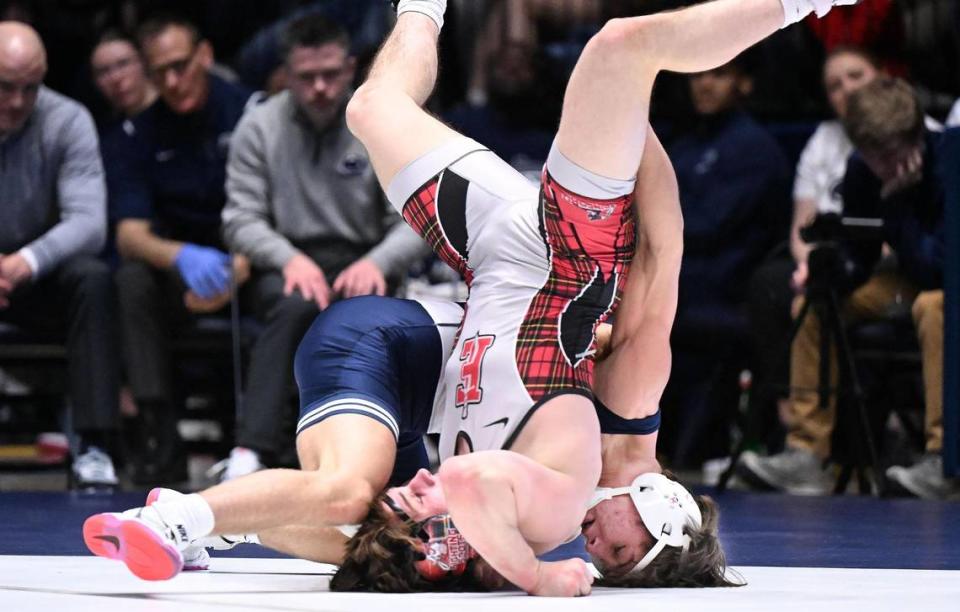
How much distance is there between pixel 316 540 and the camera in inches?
116

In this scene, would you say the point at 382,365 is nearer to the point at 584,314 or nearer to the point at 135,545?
the point at 584,314

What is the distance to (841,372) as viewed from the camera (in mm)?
5109

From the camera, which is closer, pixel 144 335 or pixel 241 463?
pixel 241 463

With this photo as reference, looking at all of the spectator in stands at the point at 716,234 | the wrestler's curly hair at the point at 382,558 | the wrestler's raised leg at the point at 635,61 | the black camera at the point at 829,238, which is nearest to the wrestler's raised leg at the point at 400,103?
the wrestler's raised leg at the point at 635,61

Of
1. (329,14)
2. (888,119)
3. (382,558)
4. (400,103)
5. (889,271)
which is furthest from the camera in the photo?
(329,14)

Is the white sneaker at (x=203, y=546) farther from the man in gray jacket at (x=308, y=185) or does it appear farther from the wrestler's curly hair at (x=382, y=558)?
the man in gray jacket at (x=308, y=185)

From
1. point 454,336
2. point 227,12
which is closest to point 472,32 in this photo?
point 227,12

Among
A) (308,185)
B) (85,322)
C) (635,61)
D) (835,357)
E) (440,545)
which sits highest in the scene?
(635,61)

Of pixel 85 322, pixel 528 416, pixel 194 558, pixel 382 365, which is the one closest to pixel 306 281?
pixel 85 322

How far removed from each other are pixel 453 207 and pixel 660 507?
717mm

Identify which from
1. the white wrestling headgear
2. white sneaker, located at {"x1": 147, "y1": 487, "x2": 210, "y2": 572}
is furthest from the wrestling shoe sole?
the white wrestling headgear

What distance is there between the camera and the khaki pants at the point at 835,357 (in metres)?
4.96

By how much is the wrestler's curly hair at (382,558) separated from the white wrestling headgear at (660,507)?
13.6 inches

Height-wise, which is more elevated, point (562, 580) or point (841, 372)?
point (562, 580)
